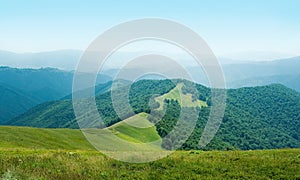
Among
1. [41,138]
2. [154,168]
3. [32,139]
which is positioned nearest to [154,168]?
[154,168]

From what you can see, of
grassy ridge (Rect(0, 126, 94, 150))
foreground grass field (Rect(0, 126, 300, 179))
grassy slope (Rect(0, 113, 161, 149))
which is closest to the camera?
foreground grass field (Rect(0, 126, 300, 179))

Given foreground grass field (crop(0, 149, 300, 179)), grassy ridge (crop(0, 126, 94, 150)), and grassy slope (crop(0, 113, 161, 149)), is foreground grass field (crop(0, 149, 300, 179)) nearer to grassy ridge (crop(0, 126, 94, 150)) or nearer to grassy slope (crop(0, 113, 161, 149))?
grassy slope (crop(0, 113, 161, 149))

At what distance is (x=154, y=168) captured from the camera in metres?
18.3

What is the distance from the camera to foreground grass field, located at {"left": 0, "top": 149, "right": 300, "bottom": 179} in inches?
645

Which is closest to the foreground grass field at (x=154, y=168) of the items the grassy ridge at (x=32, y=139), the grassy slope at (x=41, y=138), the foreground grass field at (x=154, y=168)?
the foreground grass field at (x=154, y=168)

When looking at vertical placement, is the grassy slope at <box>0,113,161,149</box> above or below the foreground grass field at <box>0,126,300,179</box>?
below

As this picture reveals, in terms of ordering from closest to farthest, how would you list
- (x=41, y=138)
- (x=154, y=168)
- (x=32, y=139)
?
(x=154, y=168)
(x=32, y=139)
(x=41, y=138)

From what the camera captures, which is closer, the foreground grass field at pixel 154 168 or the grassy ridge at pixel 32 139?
the foreground grass field at pixel 154 168

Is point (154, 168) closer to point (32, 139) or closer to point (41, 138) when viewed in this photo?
point (32, 139)

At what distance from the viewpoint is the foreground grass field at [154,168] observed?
16375 mm

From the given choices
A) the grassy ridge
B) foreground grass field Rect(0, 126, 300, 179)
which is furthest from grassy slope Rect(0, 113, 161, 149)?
foreground grass field Rect(0, 126, 300, 179)

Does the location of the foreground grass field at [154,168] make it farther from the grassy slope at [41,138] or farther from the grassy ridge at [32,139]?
the grassy ridge at [32,139]

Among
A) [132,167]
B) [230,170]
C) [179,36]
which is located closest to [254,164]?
[230,170]

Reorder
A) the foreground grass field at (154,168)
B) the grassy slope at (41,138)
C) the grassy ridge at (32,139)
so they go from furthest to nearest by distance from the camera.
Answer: the grassy ridge at (32,139) → the grassy slope at (41,138) → the foreground grass field at (154,168)
